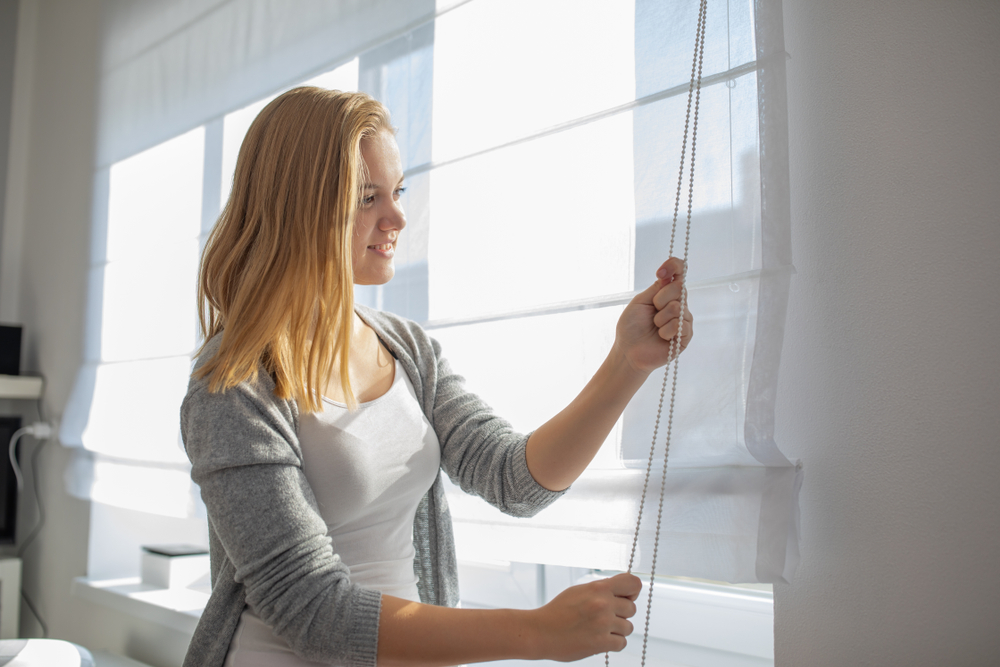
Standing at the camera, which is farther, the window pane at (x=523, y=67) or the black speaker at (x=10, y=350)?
the black speaker at (x=10, y=350)

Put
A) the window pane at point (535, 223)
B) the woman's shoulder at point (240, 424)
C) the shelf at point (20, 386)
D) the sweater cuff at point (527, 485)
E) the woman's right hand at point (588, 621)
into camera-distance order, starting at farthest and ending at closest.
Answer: the shelf at point (20, 386), the window pane at point (535, 223), the sweater cuff at point (527, 485), the woman's shoulder at point (240, 424), the woman's right hand at point (588, 621)

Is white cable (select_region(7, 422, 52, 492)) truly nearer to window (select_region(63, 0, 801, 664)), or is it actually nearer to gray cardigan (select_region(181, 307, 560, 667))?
window (select_region(63, 0, 801, 664))

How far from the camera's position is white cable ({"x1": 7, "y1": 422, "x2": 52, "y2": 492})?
2.29 metres

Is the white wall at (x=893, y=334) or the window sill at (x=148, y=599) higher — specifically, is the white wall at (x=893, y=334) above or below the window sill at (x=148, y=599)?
above

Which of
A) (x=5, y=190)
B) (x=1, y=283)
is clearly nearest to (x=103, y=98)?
(x=5, y=190)

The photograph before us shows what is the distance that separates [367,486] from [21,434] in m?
2.00

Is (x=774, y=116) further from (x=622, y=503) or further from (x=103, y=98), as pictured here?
(x=103, y=98)

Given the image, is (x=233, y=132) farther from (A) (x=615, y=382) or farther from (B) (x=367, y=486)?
(A) (x=615, y=382)

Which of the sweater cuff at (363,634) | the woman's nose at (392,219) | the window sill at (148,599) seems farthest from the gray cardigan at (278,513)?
the window sill at (148,599)

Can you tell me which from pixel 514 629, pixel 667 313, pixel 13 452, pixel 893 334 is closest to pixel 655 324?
pixel 667 313

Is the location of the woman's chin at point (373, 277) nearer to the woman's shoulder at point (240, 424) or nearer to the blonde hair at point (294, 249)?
the blonde hair at point (294, 249)

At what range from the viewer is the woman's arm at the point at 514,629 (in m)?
0.71

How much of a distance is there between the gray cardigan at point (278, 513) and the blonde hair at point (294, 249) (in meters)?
0.04

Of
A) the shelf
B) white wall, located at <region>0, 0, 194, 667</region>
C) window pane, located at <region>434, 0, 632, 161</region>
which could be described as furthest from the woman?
the shelf
